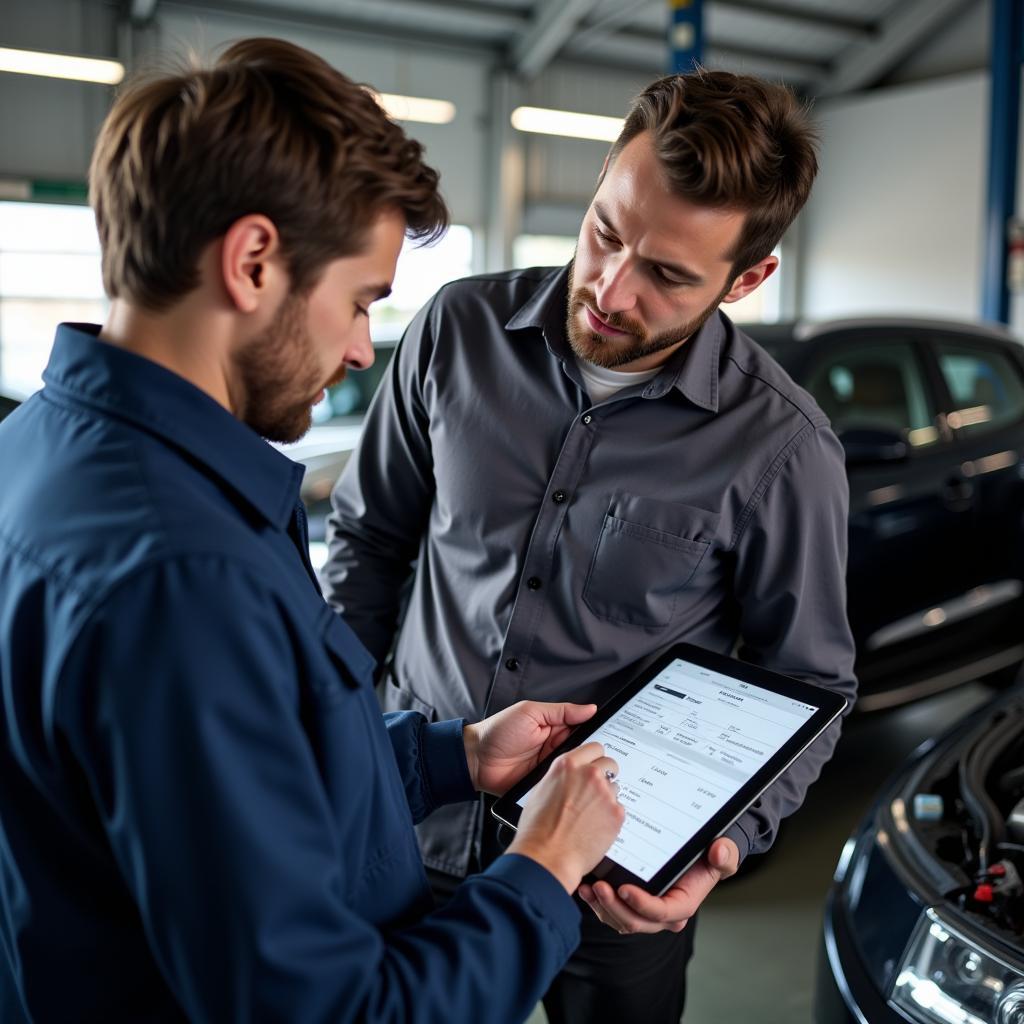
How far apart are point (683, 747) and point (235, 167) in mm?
881

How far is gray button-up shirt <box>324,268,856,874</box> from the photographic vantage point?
145 centimetres

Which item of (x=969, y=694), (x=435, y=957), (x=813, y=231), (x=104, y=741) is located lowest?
(x=969, y=694)

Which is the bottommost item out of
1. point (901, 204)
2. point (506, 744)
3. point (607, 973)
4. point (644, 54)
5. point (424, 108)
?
point (607, 973)

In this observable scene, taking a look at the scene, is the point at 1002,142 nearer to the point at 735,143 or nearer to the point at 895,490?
the point at 895,490

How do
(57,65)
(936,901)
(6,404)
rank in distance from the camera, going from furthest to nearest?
(57,65) → (6,404) → (936,901)

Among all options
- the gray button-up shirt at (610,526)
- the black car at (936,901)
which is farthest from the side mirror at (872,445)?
the gray button-up shirt at (610,526)

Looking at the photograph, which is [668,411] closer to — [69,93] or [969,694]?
[969,694]

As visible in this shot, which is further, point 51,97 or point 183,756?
point 51,97

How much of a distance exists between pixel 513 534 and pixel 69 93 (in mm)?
9473

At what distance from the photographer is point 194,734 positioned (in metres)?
0.72

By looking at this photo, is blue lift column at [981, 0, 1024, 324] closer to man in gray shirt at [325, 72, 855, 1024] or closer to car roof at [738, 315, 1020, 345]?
car roof at [738, 315, 1020, 345]

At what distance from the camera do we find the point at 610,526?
1.47m

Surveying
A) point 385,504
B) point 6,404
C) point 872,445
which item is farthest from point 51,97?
point 385,504

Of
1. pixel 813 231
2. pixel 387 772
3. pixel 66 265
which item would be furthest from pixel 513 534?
pixel 813 231
